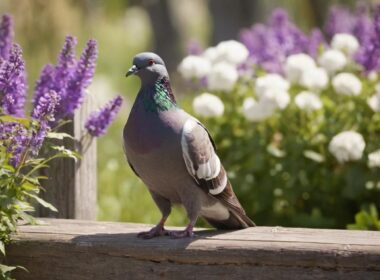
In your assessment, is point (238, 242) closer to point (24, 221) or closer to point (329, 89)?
point (24, 221)

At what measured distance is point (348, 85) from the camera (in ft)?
15.8

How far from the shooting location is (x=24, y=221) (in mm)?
3615

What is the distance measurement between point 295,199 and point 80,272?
1.98 meters

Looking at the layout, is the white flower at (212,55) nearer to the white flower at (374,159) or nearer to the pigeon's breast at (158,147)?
the white flower at (374,159)

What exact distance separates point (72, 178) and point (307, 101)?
164 centimetres

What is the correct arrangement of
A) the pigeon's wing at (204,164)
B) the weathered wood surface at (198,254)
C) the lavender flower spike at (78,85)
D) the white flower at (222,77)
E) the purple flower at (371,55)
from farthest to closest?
the white flower at (222,77), the purple flower at (371,55), the lavender flower spike at (78,85), the pigeon's wing at (204,164), the weathered wood surface at (198,254)

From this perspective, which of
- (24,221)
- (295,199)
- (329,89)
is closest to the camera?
(24,221)

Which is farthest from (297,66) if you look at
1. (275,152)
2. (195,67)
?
(195,67)

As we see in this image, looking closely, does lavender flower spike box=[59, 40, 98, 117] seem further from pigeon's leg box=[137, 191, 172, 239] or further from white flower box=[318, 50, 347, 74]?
white flower box=[318, 50, 347, 74]

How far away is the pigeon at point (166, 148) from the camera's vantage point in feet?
10.4

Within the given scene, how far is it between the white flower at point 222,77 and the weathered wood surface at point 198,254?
6.07 feet

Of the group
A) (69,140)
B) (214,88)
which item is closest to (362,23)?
(214,88)

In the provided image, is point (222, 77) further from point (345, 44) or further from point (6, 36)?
point (6, 36)

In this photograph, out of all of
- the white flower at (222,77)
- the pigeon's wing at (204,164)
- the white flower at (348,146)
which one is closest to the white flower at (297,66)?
the white flower at (222,77)
